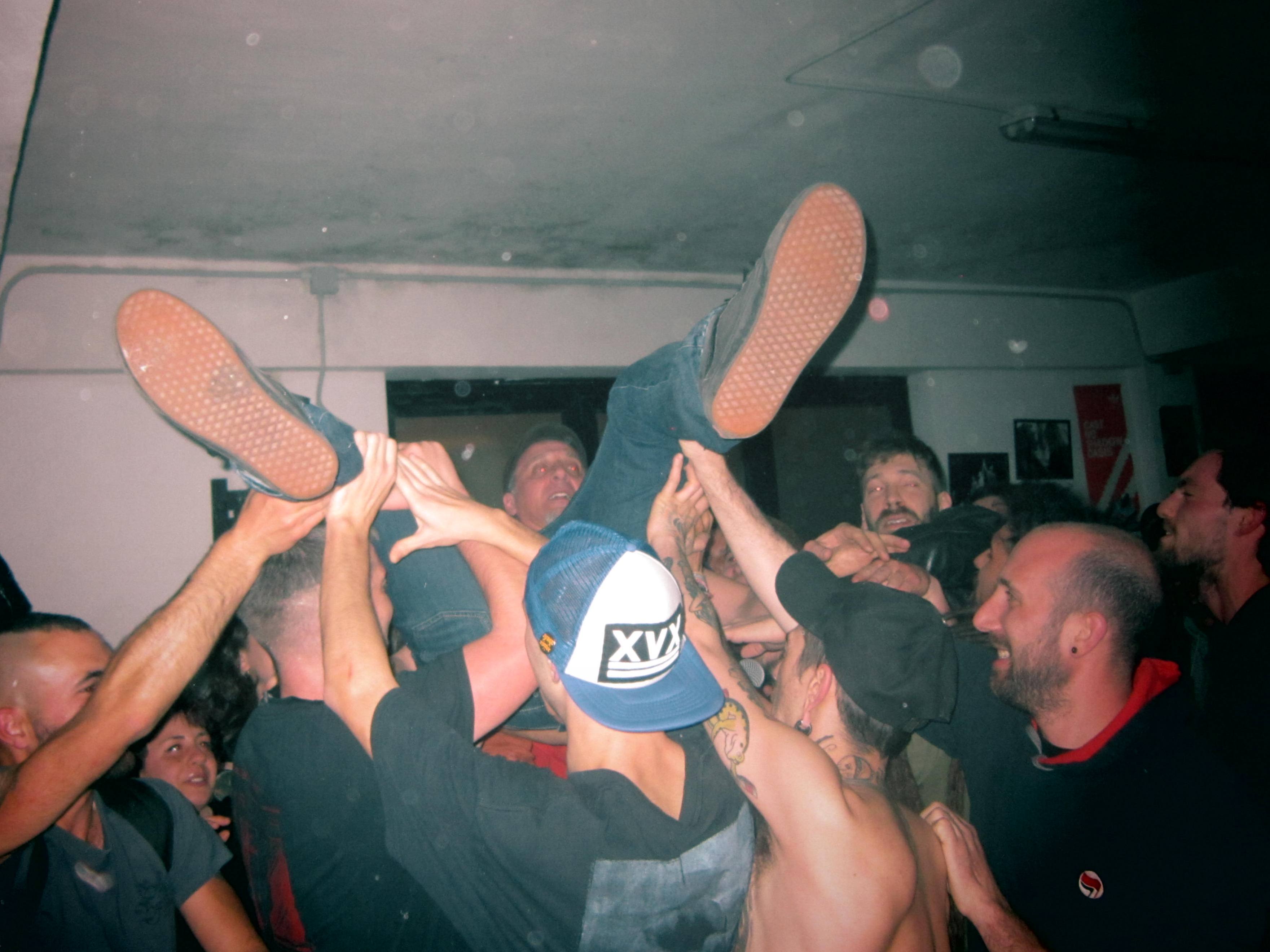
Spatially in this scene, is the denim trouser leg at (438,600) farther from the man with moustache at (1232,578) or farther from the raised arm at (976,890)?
the man with moustache at (1232,578)

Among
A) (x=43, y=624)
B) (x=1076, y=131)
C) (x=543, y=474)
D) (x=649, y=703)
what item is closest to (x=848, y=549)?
(x=649, y=703)

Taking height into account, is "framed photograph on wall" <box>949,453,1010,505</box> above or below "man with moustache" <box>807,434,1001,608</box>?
above

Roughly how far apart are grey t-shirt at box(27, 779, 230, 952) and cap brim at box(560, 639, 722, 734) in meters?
1.29

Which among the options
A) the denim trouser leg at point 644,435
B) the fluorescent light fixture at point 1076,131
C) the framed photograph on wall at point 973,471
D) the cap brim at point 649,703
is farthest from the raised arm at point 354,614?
the framed photograph on wall at point 973,471

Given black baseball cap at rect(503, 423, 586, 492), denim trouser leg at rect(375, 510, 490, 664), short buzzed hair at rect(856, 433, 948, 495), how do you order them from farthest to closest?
black baseball cap at rect(503, 423, 586, 492) < short buzzed hair at rect(856, 433, 948, 495) < denim trouser leg at rect(375, 510, 490, 664)

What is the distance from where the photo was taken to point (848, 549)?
85.6 inches

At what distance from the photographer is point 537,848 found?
1.21 meters

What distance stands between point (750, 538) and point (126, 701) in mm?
1456

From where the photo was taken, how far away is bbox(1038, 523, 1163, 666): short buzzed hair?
1.83 metres

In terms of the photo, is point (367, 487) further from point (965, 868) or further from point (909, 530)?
point (909, 530)

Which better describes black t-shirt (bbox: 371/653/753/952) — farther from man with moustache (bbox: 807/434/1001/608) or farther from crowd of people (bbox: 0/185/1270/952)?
man with moustache (bbox: 807/434/1001/608)

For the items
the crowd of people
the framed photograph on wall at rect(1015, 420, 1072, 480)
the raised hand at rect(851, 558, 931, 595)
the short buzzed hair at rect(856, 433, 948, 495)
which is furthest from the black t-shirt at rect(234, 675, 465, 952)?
the framed photograph on wall at rect(1015, 420, 1072, 480)

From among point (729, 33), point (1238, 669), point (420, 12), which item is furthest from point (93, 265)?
point (1238, 669)

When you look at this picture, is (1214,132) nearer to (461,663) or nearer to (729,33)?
(729,33)
